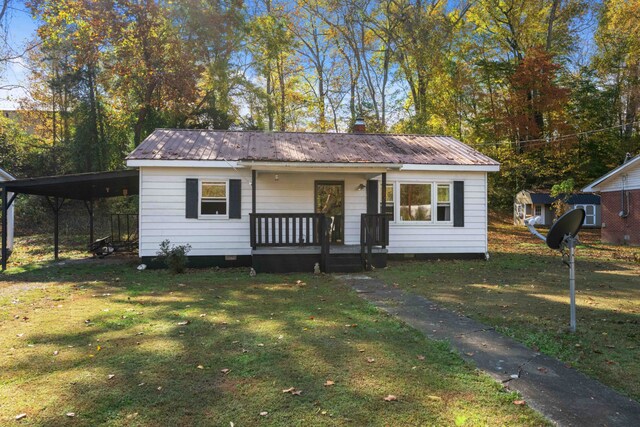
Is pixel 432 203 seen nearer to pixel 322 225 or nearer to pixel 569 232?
pixel 322 225

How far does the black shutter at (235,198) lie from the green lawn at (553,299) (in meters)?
4.16

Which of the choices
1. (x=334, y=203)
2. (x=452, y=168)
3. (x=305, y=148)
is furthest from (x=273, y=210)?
(x=452, y=168)

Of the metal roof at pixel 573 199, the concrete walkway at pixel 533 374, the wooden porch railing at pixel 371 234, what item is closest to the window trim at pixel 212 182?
the wooden porch railing at pixel 371 234

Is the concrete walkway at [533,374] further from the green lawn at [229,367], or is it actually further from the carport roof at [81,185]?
the carport roof at [81,185]

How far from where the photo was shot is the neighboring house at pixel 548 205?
26625mm

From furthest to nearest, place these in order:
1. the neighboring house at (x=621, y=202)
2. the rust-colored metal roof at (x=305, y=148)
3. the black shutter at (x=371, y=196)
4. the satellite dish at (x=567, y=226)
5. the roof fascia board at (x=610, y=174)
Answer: the neighboring house at (x=621, y=202), the roof fascia board at (x=610, y=174), the black shutter at (x=371, y=196), the rust-colored metal roof at (x=305, y=148), the satellite dish at (x=567, y=226)

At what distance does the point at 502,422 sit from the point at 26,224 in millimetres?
24767

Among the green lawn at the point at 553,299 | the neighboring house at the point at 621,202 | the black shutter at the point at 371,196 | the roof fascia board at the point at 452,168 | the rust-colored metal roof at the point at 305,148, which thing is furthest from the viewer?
the neighboring house at the point at 621,202

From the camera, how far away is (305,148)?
40.7 feet

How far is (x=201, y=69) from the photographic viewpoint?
2200cm

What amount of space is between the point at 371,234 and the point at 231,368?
6990mm

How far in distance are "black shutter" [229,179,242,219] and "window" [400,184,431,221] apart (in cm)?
473

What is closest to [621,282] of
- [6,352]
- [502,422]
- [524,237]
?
[502,422]

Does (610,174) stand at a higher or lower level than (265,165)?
higher
